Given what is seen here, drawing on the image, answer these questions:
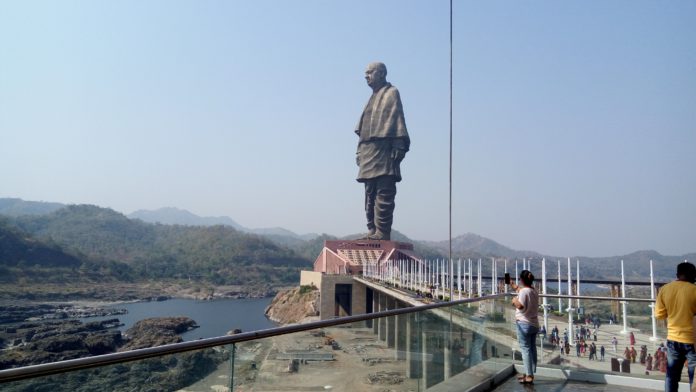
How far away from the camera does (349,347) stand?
385cm

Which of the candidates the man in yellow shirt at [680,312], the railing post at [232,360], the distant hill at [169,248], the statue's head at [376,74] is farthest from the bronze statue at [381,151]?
the distant hill at [169,248]

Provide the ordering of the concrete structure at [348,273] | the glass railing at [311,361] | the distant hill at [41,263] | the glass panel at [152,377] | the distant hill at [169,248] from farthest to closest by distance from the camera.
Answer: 1. the distant hill at [169,248]
2. the distant hill at [41,263]
3. the concrete structure at [348,273]
4. the glass railing at [311,361]
5. the glass panel at [152,377]

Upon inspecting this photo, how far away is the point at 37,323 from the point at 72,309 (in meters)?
14.8

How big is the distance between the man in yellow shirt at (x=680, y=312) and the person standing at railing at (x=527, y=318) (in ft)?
4.32

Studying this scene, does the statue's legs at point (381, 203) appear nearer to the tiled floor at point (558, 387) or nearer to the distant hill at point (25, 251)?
the tiled floor at point (558, 387)

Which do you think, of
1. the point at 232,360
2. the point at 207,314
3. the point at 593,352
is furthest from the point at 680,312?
the point at 207,314

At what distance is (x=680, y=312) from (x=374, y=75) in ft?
185

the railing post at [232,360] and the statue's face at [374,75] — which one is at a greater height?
the statue's face at [374,75]

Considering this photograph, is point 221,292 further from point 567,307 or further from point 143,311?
point 567,307

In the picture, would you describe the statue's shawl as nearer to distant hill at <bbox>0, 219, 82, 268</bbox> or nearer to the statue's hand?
the statue's hand

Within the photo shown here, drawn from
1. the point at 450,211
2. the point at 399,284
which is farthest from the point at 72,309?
the point at 450,211

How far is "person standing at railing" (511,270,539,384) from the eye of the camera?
19.6 ft

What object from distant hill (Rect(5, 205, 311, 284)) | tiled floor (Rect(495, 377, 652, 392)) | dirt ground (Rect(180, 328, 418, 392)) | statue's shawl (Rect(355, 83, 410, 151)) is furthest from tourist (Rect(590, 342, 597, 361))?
distant hill (Rect(5, 205, 311, 284))

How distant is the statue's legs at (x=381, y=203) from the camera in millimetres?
57219
